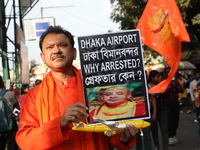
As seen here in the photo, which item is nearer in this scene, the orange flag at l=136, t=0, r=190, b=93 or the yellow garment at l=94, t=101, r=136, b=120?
the yellow garment at l=94, t=101, r=136, b=120

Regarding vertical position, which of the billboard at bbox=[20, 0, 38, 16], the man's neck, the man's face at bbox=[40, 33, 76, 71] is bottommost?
the man's neck

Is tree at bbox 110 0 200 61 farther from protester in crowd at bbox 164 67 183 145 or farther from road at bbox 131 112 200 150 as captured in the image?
protester in crowd at bbox 164 67 183 145

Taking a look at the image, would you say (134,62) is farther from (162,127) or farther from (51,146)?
(162,127)

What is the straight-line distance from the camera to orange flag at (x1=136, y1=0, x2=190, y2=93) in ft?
19.6

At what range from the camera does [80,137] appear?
2338 millimetres

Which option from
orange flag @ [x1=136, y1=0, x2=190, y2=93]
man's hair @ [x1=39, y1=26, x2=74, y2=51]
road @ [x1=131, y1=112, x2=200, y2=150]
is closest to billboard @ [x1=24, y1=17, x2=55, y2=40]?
road @ [x1=131, y1=112, x2=200, y2=150]

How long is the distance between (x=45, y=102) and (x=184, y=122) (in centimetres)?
1010

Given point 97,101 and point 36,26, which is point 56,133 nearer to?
point 97,101

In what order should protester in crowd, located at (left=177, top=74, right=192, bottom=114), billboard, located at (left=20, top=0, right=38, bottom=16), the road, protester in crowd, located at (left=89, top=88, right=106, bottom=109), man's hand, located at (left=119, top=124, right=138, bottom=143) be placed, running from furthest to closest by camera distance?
billboard, located at (left=20, top=0, right=38, bottom=16) → protester in crowd, located at (left=177, top=74, right=192, bottom=114) → the road → protester in crowd, located at (left=89, top=88, right=106, bottom=109) → man's hand, located at (left=119, top=124, right=138, bottom=143)

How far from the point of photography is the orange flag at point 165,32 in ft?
19.6

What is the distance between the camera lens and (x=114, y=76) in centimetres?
244

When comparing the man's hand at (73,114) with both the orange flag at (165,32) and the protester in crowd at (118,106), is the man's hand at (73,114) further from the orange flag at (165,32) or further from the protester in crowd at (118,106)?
the orange flag at (165,32)

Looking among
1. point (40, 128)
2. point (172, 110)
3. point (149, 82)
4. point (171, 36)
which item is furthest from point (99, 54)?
point (172, 110)

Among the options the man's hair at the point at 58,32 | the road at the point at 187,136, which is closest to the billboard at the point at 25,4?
the road at the point at 187,136
